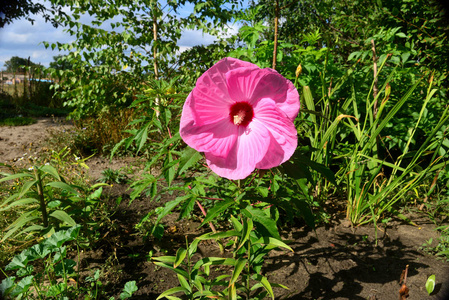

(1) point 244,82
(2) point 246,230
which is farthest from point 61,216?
(1) point 244,82

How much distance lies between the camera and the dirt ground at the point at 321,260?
163cm

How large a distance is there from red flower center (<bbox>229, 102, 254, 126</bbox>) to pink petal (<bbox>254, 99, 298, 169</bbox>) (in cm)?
5

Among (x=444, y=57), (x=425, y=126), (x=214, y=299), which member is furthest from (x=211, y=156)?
(x=444, y=57)

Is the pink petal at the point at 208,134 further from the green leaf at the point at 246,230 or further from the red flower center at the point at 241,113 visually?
the green leaf at the point at 246,230

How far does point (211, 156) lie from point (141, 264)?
123 centimetres

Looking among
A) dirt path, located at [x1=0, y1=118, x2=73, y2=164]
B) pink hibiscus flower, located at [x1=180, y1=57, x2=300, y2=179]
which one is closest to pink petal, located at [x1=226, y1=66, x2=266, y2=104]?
pink hibiscus flower, located at [x1=180, y1=57, x2=300, y2=179]

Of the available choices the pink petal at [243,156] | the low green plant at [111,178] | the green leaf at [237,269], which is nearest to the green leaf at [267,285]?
the green leaf at [237,269]

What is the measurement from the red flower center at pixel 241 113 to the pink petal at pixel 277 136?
0.05 metres

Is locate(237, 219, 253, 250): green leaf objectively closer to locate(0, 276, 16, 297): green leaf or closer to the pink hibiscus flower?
the pink hibiscus flower

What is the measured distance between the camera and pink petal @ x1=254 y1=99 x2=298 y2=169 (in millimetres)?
906

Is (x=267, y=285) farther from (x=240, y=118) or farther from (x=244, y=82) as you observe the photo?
(x=244, y=82)

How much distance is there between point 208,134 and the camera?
979mm

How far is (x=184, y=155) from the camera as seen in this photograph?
1.11m

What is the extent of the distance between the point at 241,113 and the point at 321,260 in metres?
1.31
